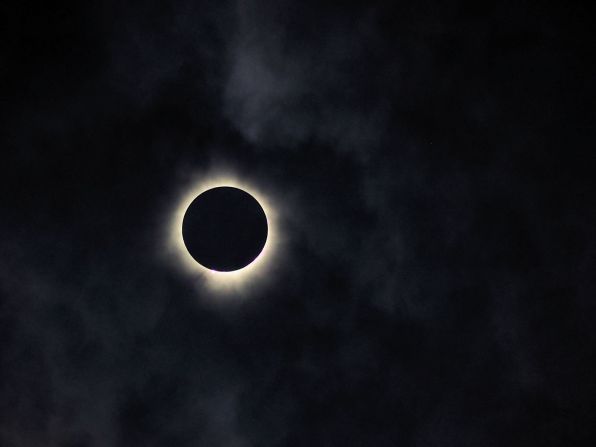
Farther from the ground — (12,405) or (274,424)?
(12,405)

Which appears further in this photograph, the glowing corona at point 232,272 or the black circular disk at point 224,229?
the glowing corona at point 232,272

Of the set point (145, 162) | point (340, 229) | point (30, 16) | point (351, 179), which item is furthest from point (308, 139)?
point (30, 16)

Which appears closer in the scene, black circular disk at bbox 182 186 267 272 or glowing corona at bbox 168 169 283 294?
black circular disk at bbox 182 186 267 272

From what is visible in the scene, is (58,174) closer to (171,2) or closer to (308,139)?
(171,2)

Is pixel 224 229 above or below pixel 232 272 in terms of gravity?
above

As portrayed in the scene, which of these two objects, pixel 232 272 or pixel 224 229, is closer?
pixel 224 229
